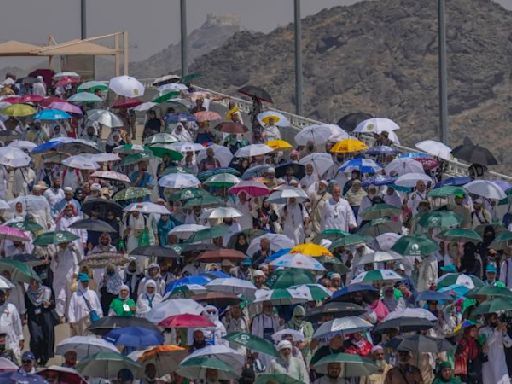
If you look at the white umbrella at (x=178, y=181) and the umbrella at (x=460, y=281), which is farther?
the white umbrella at (x=178, y=181)

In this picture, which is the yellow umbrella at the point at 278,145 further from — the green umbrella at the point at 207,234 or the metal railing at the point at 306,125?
the green umbrella at the point at 207,234

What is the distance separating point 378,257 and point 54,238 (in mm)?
4321

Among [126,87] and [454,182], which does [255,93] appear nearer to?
[126,87]

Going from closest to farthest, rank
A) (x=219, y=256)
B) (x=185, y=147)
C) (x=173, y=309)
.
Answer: (x=173, y=309) → (x=219, y=256) → (x=185, y=147)

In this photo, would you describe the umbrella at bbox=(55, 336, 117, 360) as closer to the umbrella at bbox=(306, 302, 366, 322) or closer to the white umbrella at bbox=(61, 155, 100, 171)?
the umbrella at bbox=(306, 302, 366, 322)

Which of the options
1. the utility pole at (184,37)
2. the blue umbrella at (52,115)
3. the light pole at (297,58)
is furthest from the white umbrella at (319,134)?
the utility pole at (184,37)

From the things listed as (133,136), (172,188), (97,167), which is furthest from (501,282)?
(133,136)

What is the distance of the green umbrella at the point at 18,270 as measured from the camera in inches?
980

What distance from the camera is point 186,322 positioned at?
22.6 meters

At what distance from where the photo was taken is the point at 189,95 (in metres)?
42.0

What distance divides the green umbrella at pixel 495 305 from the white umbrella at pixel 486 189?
7.28 m

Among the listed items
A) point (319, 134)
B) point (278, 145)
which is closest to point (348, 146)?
point (319, 134)

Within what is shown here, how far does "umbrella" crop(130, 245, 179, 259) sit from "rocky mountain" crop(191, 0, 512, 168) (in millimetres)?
127071

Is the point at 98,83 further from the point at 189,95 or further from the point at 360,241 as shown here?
the point at 360,241
